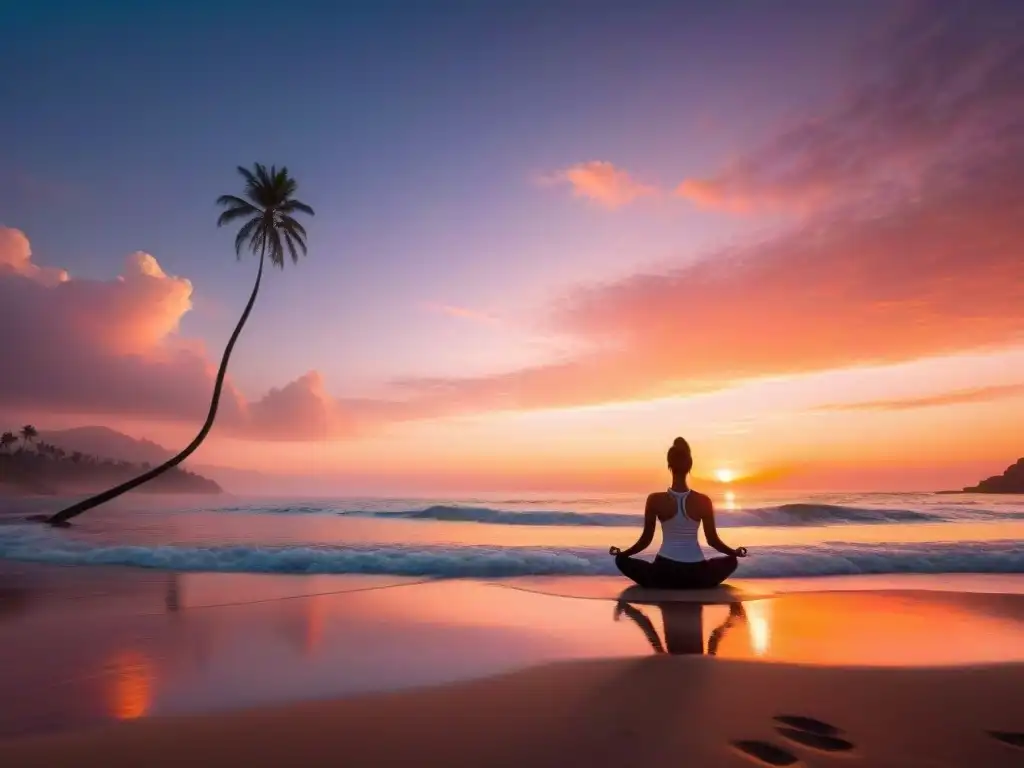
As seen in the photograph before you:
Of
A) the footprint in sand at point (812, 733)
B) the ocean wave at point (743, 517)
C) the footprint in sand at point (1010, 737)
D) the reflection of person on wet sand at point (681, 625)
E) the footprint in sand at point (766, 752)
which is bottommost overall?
the ocean wave at point (743, 517)

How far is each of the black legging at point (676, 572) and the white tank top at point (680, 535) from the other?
0.11 metres

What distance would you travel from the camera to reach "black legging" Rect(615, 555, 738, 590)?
9969 millimetres

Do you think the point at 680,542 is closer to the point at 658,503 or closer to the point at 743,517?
the point at 658,503

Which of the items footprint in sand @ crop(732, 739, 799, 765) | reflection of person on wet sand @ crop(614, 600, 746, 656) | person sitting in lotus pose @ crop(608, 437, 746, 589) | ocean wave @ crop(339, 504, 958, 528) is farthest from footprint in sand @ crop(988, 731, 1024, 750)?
ocean wave @ crop(339, 504, 958, 528)

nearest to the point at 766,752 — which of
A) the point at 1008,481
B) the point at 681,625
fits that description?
the point at 681,625

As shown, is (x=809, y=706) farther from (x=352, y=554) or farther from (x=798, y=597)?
(x=352, y=554)

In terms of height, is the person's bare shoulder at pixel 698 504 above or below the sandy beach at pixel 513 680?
above

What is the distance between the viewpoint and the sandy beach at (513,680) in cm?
390

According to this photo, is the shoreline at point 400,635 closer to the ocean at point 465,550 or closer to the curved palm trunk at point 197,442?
the ocean at point 465,550

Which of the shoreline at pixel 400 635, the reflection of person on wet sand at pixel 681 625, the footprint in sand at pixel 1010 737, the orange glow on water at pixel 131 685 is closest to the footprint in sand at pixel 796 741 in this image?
the footprint in sand at pixel 1010 737

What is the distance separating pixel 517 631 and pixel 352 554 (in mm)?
8200

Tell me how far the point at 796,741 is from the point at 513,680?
241 centimetres

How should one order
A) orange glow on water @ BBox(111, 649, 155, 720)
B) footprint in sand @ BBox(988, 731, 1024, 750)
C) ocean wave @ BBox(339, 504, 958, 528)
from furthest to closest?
ocean wave @ BBox(339, 504, 958, 528) → orange glow on water @ BBox(111, 649, 155, 720) → footprint in sand @ BBox(988, 731, 1024, 750)

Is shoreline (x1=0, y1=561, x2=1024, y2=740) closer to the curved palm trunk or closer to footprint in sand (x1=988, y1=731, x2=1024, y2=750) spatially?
footprint in sand (x1=988, y1=731, x2=1024, y2=750)
